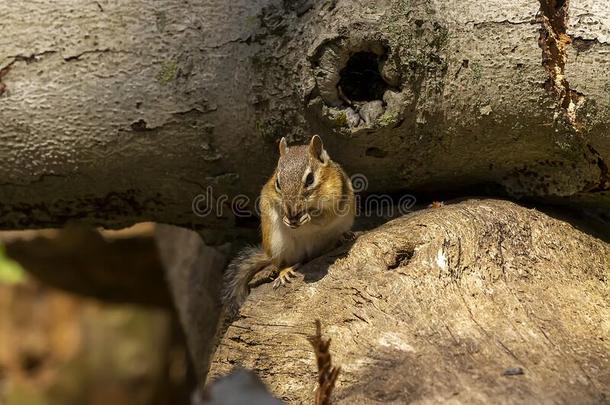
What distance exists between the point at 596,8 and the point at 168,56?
1.19 meters

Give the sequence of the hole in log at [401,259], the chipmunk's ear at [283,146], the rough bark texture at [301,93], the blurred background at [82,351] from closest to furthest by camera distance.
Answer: the hole in log at [401,259] < the rough bark texture at [301,93] < the chipmunk's ear at [283,146] < the blurred background at [82,351]

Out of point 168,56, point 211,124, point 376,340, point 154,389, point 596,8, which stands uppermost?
point 596,8

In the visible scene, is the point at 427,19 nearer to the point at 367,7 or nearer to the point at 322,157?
the point at 367,7

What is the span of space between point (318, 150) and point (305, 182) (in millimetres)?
137

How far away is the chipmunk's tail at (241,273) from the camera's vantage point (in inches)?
102

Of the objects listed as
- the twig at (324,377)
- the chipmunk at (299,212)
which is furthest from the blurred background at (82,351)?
the twig at (324,377)

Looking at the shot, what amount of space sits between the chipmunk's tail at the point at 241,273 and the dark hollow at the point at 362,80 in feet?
2.06

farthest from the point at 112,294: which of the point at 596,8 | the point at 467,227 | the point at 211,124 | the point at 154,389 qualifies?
the point at 596,8

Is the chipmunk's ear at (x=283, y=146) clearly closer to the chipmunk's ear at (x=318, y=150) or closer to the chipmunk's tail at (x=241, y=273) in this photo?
the chipmunk's ear at (x=318, y=150)

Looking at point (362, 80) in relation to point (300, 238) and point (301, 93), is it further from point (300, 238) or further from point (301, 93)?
point (300, 238)

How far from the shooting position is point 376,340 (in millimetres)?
1949

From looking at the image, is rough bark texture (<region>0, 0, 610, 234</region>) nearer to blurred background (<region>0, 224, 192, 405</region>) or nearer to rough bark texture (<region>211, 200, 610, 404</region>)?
rough bark texture (<region>211, 200, 610, 404</region>)

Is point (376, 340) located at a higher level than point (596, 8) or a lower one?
lower

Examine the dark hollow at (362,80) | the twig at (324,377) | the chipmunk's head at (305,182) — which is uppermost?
the dark hollow at (362,80)
